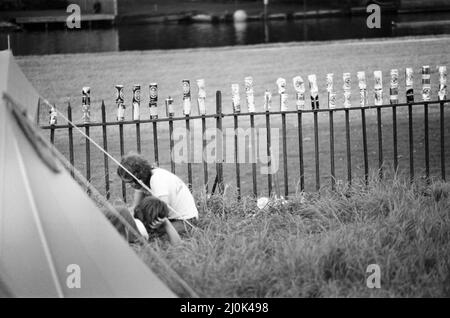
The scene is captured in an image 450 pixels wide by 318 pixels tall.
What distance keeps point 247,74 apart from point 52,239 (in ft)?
34.0

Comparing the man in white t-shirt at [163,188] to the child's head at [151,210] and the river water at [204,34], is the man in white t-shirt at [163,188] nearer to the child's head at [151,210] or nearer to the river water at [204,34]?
the child's head at [151,210]

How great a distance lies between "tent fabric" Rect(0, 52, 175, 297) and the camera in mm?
4680

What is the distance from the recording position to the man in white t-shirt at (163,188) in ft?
20.7

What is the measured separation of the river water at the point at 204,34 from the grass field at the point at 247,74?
4.94 metres

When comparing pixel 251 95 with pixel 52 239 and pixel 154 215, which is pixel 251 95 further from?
pixel 52 239

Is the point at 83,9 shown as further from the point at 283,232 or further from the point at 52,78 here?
the point at 283,232

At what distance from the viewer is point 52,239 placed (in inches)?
188

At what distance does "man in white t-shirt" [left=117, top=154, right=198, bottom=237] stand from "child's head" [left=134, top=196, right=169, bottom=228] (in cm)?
6
